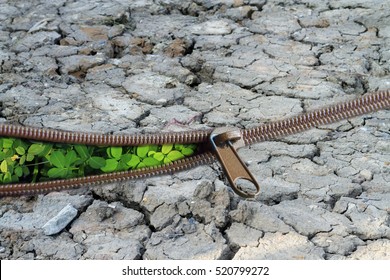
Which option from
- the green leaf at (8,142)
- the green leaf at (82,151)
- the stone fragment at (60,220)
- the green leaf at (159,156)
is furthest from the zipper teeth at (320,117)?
the green leaf at (8,142)

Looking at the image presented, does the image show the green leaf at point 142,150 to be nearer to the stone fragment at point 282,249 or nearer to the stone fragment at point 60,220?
the stone fragment at point 60,220

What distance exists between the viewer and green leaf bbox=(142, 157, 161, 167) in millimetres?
3098

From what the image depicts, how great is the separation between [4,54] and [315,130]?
5.04 ft

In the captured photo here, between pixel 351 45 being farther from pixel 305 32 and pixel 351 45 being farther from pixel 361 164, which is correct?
pixel 361 164

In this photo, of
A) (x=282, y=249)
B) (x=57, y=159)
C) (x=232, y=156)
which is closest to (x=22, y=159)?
(x=57, y=159)

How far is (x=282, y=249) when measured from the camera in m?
2.72

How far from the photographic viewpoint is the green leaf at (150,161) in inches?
122

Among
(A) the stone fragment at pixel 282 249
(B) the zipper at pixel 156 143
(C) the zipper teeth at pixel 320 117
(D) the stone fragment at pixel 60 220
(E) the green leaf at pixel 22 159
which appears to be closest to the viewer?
(A) the stone fragment at pixel 282 249

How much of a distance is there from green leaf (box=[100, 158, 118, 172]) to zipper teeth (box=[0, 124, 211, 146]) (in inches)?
2.5

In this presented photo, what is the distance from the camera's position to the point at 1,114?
3.42m

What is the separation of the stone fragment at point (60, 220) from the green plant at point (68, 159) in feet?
0.69

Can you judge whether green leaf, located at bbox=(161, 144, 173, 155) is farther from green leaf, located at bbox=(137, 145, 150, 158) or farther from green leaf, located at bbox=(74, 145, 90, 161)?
green leaf, located at bbox=(74, 145, 90, 161)

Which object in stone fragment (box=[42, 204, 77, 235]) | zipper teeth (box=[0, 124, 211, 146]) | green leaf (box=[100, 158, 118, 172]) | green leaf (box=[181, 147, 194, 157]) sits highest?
zipper teeth (box=[0, 124, 211, 146])

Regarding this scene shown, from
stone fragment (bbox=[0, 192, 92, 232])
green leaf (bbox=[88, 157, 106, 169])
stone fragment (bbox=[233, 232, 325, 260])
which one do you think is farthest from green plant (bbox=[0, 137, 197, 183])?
stone fragment (bbox=[233, 232, 325, 260])
